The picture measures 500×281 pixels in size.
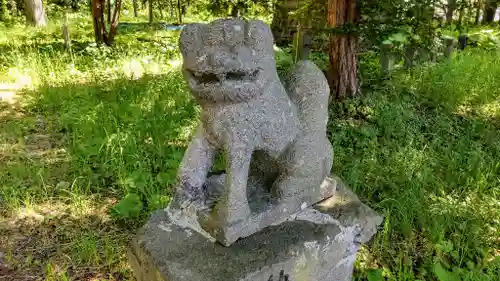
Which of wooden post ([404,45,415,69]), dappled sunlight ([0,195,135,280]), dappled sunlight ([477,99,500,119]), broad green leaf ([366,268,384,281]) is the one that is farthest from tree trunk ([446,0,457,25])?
dappled sunlight ([0,195,135,280])

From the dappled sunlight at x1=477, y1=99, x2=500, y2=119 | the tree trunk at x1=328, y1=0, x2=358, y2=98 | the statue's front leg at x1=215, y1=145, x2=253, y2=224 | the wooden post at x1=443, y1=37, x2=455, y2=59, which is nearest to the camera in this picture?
the statue's front leg at x1=215, y1=145, x2=253, y2=224

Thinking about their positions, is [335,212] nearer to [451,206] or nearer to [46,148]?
[451,206]

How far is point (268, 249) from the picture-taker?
1578 millimetres

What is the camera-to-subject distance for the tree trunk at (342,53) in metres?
3.79

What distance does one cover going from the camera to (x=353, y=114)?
13.5 ft

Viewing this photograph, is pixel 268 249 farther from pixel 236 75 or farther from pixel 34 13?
pixel 34 13

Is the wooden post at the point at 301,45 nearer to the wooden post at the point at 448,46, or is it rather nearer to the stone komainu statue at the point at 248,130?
the wooden post at the point at 448,46

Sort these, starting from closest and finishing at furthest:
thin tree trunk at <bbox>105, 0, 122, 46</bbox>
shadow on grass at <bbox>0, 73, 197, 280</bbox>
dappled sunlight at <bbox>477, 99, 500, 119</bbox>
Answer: shadow on grass at <bbox>0, 73, 197, 280</bbox> → dappled sunlight at <bbox>477, 99, 500, 119</bbox> → thin tree trunk at <bbox>105, 0, 122, 46</bbox>

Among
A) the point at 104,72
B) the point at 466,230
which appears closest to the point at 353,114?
the point at 466,230

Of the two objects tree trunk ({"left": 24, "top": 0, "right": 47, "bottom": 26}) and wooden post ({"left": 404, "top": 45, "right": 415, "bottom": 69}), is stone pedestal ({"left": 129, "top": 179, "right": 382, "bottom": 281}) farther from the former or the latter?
tree trunk ({"left": 24, "top": 0, "right": 47, "bottom": 26})

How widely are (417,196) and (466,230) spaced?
1.20 ft

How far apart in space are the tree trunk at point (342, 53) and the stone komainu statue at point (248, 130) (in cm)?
229

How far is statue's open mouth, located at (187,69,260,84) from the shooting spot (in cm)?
136

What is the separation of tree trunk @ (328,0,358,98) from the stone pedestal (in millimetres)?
2335
